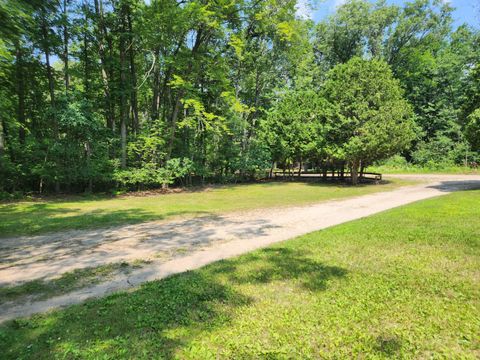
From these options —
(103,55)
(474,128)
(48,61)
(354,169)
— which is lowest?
(354,169)

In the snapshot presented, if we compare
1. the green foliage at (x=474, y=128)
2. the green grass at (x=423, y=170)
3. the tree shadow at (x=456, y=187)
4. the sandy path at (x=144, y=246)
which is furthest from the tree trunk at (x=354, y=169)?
the green grass at (x=423, y=170)

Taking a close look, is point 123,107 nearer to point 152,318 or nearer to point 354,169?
point 354,169

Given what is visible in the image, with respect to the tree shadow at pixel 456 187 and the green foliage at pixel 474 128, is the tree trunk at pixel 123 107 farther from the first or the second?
the green foliage at pixel 474 128

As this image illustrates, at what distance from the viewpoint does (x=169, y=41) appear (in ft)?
57.4

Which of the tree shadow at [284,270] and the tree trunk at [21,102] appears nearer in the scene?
the tree shadow at [284,270]

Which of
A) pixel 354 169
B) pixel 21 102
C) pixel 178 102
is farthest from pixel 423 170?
pixel 21 102

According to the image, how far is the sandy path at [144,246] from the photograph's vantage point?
4.57 m

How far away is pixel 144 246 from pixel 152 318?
335cm

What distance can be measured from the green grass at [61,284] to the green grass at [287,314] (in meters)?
0.78

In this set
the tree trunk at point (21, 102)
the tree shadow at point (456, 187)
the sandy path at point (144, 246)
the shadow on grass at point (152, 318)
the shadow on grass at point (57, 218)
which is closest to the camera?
the shadow on grass at point (152, 318)

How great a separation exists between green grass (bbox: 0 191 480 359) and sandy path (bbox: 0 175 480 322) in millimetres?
489

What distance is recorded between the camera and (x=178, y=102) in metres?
19.1

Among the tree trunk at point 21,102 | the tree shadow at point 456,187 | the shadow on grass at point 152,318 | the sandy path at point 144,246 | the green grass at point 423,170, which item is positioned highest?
the tree trunk at point 21,102

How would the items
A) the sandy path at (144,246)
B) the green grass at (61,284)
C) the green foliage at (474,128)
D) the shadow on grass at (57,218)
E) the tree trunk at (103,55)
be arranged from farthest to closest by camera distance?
the tree trunk at (103,55), the green foliage at (474,128), the shadow on grass at (57,218), the sandy path at (144,246), the green grass at (61,284)
